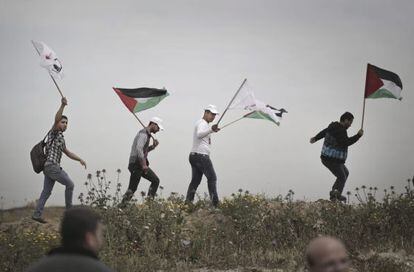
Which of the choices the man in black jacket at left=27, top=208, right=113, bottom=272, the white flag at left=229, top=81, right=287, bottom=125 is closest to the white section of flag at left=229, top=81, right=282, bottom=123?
the white flag at left=229, top=81, right=287, bottom=125

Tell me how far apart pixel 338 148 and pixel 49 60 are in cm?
572

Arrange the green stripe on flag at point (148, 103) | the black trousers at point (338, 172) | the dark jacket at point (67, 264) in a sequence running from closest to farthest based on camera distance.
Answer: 1. the dark jacket at point (67, 264)
2. the black trousers at point (338, 172)
3. the green stripe on flag at point (148, 103)

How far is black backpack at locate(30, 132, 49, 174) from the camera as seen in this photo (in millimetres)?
12346

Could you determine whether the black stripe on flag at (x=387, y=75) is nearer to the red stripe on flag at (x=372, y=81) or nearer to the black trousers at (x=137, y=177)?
the red stripe on flag at (x=372, y=81)

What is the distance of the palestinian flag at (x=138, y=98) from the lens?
14.6 meters

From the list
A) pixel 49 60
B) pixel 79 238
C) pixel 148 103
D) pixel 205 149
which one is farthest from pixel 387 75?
pixel 79 238

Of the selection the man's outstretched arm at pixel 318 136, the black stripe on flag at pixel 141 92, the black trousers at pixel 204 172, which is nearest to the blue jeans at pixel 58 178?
the black trousers at pixel 204 172

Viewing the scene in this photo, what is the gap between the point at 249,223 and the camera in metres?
11.4

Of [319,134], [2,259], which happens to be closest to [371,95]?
[319,134]

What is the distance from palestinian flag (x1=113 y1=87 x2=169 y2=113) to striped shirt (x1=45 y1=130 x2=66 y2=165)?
2420 millimetres

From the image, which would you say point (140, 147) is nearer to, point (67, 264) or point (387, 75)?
point (387, 75)

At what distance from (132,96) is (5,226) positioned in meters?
3.69

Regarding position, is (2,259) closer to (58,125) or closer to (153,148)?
(58,125)

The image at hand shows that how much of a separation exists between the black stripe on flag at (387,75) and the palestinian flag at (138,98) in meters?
4.67
